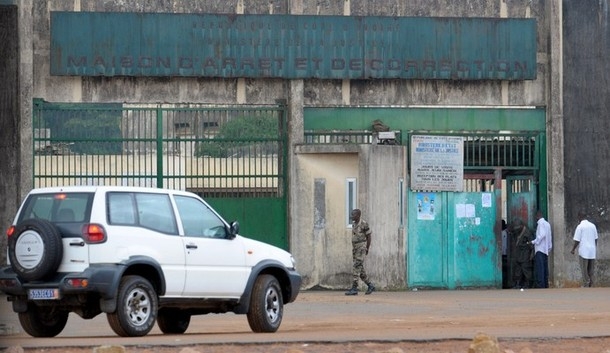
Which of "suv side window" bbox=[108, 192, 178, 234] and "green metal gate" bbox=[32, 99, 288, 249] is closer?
"suv side window" bbox=[108, 192, 178, 234]

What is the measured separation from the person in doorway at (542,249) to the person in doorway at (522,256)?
0.72 ft

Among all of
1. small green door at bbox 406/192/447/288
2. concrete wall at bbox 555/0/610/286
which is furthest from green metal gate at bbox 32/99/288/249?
concrete wall at bbox 555/0/610/286

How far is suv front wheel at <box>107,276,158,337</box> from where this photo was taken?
1589cm

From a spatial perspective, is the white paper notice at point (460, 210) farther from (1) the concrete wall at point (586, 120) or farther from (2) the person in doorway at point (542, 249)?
(1) the concrete wall at point (586, 120)

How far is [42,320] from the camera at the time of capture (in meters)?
16.8

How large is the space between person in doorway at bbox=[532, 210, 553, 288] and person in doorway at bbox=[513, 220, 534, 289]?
0.22 m

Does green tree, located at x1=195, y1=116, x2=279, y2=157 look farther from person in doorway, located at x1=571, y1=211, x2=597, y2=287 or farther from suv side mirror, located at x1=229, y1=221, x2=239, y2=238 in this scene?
suv side mirror, located at x1=229, y1=221, x2=239, y2=238

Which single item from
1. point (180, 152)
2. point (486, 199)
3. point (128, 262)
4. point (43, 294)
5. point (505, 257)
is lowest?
point (505, 257)

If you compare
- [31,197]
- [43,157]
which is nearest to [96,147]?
[43,157]

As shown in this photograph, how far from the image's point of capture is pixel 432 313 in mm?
22438

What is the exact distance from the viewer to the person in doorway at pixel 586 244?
29250 mm

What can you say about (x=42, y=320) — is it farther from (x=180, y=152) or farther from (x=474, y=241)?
(x=474, y=241)

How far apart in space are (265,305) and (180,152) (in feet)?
37.8

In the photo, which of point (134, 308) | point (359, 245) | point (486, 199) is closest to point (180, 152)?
point (359, 245)
